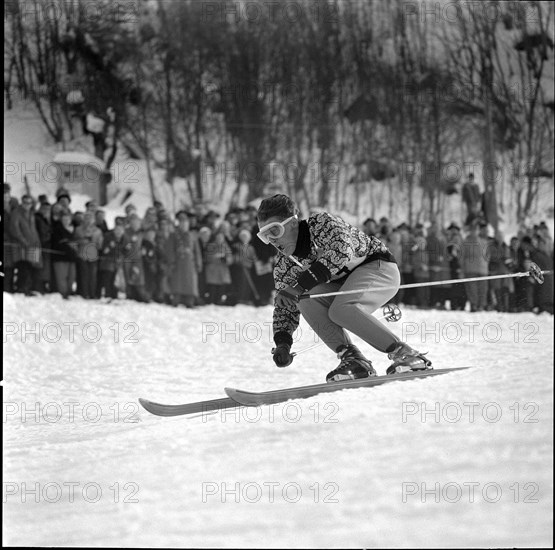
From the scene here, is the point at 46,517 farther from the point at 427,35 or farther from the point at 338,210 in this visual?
the point at 427,35

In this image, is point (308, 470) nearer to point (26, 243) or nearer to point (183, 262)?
point (183, 262)

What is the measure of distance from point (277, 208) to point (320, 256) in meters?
0.26

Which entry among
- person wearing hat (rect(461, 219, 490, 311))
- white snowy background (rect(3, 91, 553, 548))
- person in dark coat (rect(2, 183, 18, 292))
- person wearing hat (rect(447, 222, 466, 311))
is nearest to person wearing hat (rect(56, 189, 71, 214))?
person in dark coat (rect(2, 183, 18, 292))

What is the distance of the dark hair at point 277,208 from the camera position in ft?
13.8

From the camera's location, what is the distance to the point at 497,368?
4.27m

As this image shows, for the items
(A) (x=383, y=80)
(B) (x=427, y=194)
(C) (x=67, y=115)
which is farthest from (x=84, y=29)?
(B) (x=427, y=194)

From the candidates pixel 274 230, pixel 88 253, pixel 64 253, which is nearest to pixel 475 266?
pixel 88 253

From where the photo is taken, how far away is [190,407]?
4.48m

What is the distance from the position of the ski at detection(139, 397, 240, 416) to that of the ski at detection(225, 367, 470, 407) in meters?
0.09

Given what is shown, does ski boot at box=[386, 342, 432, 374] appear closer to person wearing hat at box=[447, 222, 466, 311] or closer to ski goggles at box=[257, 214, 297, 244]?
ski goggles at box=[257, 214, 297, 244]

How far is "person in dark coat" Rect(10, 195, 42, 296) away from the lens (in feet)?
30.7

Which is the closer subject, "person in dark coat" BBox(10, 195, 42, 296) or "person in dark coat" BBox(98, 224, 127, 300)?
"person in dark coat" BBox(10, 195, 42, 296)

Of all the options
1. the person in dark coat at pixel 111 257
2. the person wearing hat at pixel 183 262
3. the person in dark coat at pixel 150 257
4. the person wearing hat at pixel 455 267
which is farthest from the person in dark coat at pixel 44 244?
the person wearing hat at pixel 455 267

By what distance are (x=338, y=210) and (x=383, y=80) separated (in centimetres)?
219
